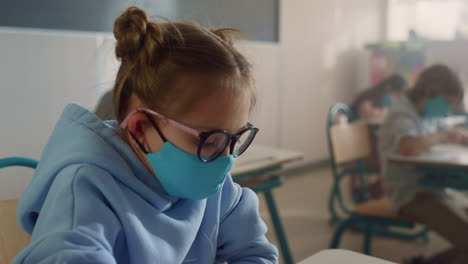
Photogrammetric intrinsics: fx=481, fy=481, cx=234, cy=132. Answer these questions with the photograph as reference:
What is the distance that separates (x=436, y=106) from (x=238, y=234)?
1.85m

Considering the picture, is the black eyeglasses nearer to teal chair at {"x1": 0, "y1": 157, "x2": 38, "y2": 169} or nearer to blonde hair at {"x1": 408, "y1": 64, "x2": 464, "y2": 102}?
teal chair at {"x1": 0, "y1": 157, "x2": 38, "y2": 169}

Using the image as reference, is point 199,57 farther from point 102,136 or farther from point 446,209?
point 446,209

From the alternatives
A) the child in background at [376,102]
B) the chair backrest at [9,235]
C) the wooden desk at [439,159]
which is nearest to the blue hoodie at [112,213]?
the chair backrest at [9,235]

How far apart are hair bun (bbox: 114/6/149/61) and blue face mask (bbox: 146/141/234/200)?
0.46 feet

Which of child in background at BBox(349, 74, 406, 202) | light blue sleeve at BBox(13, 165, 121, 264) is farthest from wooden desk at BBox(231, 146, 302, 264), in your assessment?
child in background at BBox(349, 74, 406, 202)

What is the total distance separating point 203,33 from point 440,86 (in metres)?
1.97

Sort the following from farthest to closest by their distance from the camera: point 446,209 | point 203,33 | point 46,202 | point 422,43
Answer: point 422,43
point 446,209
point 203,33
point 46,202

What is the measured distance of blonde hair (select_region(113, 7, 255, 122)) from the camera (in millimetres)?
656

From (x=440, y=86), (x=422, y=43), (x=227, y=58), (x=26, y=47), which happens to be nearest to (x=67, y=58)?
(x=26, y=47)

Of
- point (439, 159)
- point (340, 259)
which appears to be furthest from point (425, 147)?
point (340, 259)

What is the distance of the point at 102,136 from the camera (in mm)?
675

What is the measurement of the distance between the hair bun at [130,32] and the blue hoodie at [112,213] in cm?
10

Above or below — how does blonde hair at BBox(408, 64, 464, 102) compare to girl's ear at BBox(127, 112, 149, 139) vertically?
below

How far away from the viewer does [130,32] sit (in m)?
0.68
